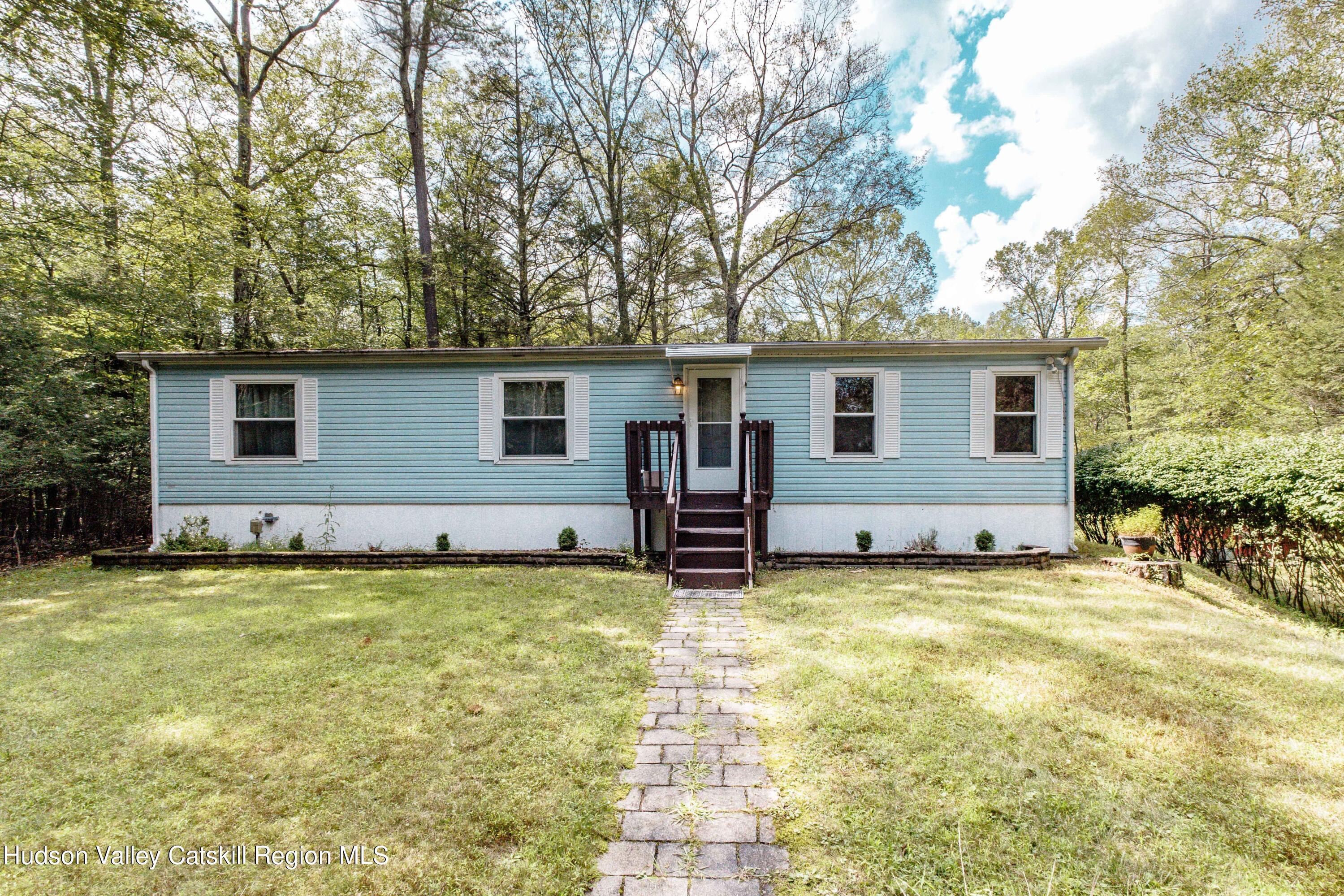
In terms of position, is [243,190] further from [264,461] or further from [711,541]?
[711,541]

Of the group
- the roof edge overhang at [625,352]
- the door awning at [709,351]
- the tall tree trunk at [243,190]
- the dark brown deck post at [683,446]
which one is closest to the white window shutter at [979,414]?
the roof edge overhang at [625,352]

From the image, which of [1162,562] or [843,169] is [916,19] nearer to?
[843,169]

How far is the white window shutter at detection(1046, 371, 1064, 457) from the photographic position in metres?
7.20

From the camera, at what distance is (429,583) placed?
5.95 meters

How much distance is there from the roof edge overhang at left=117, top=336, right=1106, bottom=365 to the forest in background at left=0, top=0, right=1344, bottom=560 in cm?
274

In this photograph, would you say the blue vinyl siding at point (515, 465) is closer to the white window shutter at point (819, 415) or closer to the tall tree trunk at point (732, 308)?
the white window shutter at point (819, 415)

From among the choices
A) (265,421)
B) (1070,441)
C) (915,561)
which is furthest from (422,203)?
(1070,441)

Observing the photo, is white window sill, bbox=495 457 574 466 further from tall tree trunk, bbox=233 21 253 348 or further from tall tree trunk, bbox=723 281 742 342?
tall tree trunk, bbox=723 281 742 342

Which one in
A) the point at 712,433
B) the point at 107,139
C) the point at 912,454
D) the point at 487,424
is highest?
the point at 107,139

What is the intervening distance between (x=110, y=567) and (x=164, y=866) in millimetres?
7782

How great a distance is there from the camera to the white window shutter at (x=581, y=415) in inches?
299

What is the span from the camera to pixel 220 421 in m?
7.75

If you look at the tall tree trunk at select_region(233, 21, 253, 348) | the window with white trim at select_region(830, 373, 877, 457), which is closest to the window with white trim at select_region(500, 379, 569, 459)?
the window with white trim at select_region(830, 373, 877, 457)

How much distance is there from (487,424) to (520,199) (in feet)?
27.7
